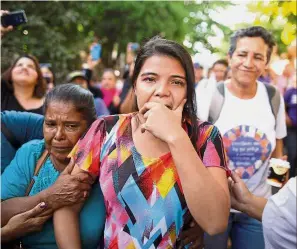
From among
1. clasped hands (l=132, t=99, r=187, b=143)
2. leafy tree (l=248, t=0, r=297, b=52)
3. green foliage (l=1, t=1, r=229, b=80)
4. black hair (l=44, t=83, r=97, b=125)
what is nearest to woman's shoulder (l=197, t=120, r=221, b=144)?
clasped hands (l=132, t=99, r=187, b=143)

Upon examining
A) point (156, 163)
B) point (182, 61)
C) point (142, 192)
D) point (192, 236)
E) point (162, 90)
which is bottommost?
point (192, 236)

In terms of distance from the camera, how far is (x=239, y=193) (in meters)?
2.40

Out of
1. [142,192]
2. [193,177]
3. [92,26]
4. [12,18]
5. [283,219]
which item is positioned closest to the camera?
[283,219]

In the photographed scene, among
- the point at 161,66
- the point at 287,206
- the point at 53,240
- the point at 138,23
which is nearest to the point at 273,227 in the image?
the point at 287,206

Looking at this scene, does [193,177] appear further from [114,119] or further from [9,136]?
[9,136]

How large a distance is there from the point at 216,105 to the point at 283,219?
1805 mm

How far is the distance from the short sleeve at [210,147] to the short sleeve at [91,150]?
445 mm

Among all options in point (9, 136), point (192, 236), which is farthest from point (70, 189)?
point (9, 136)

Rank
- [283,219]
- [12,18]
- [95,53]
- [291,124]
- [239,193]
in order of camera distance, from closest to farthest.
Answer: [283,219]
[239,193]
[12,18]
[291,124]
[95,53]

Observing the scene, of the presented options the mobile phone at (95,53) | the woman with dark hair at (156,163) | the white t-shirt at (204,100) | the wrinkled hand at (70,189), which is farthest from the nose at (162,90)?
the mobile phone at (95,53)

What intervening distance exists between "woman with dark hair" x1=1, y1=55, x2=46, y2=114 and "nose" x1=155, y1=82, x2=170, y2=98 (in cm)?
264

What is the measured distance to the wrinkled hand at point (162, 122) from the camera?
72.6 inches

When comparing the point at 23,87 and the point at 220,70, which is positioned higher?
the point at 23,87

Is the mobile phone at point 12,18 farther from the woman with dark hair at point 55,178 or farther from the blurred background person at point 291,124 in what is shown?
the blurred background person at point 291,124
